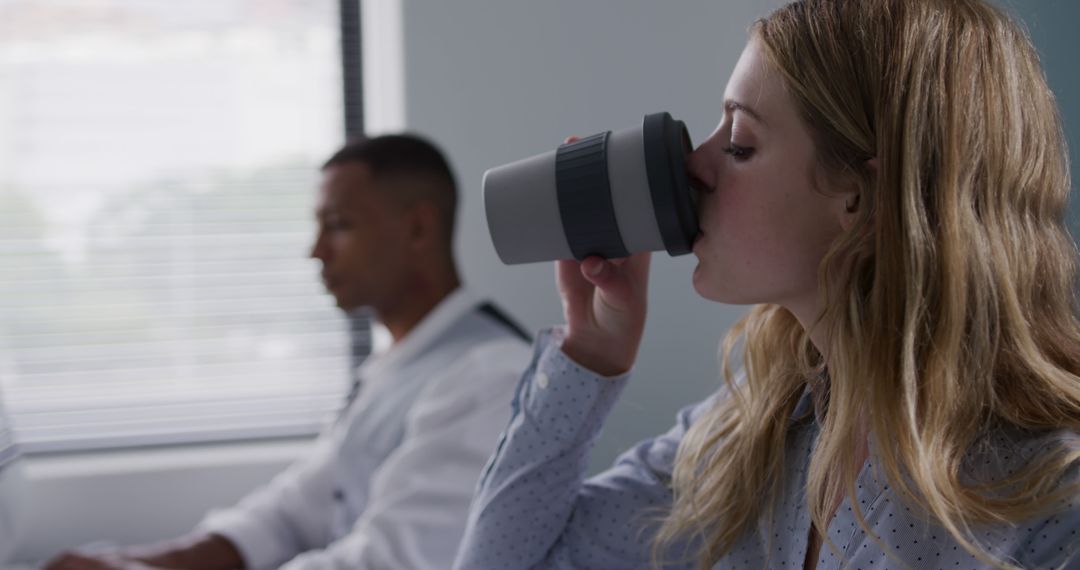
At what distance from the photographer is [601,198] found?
2.87ft

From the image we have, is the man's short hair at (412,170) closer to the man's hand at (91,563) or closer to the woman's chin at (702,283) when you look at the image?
the man's hand at (91,563)

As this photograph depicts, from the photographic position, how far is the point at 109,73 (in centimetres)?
225

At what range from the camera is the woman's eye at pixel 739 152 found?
872mm

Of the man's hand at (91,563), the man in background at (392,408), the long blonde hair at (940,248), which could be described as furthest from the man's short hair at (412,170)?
the long blonde hair at (940,248)

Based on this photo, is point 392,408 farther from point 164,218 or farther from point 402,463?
point 164,218

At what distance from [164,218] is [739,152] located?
1.67 metres

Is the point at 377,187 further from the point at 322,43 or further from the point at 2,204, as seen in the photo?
the point at 2,204

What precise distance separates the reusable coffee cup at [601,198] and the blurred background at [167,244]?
1228 mm

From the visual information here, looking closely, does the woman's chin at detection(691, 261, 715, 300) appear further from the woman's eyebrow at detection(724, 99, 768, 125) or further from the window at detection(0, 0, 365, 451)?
the window at detection(0, 0, 365, 451)

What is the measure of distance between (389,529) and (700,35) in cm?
81

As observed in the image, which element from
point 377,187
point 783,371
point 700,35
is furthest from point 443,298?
point 783,371

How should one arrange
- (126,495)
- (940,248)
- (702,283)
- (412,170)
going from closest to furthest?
(940,248) < (702,283) < (412,170) < (126,495)

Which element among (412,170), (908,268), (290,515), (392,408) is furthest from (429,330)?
(908,268)

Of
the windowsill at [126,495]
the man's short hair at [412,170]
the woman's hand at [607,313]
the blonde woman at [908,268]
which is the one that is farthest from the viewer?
the windowsill at [126,495]
